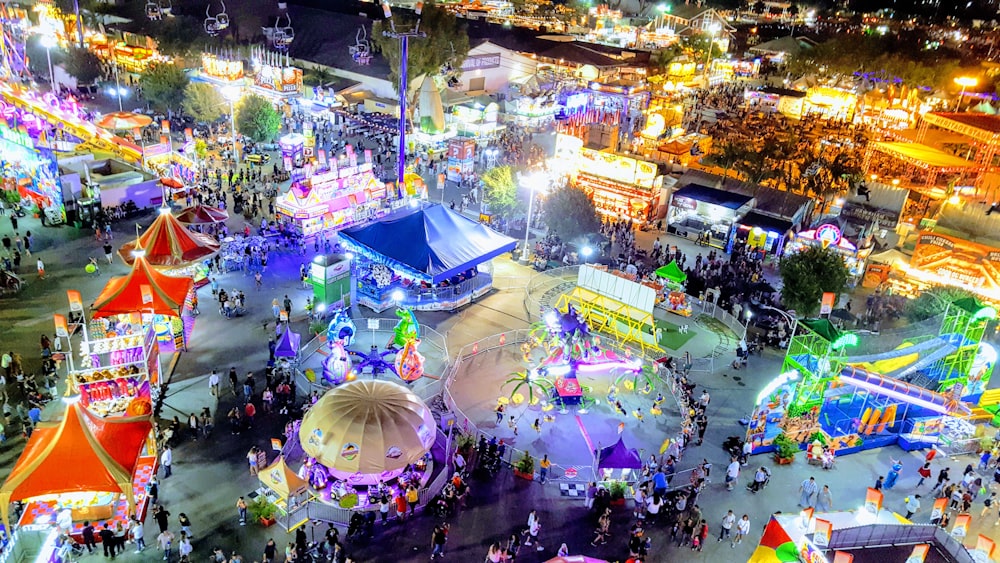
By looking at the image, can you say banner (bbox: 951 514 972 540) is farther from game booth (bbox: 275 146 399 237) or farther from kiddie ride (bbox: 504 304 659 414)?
game booth (bbox: 275 146 399 237)

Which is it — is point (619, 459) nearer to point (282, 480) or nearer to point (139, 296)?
point (282, 480)

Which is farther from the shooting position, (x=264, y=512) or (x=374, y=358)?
(x=374, y=358)

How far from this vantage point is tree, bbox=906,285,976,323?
27953mm

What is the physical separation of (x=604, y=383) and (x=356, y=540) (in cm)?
1069

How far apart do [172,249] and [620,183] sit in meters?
22.4

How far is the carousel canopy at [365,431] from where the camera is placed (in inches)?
719

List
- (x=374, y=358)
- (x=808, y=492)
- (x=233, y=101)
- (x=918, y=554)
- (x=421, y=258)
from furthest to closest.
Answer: (x=233, y=101) < (x=421, y=258) < (x=374, y=358) < (x=808, y=492) < (x=918, y=554)

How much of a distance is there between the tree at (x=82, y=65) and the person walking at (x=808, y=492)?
57812 mm

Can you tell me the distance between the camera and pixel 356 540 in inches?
704

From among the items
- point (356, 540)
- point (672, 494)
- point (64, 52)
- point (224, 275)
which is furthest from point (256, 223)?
point (64, 52)

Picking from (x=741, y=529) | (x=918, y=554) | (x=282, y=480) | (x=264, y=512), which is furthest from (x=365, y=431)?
(x=918, y=554)

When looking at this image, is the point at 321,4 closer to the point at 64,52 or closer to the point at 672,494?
the point at 64,52

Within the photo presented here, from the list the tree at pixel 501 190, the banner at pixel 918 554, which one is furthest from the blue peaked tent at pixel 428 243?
the banner at pixel 918 554

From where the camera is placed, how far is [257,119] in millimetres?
44562
